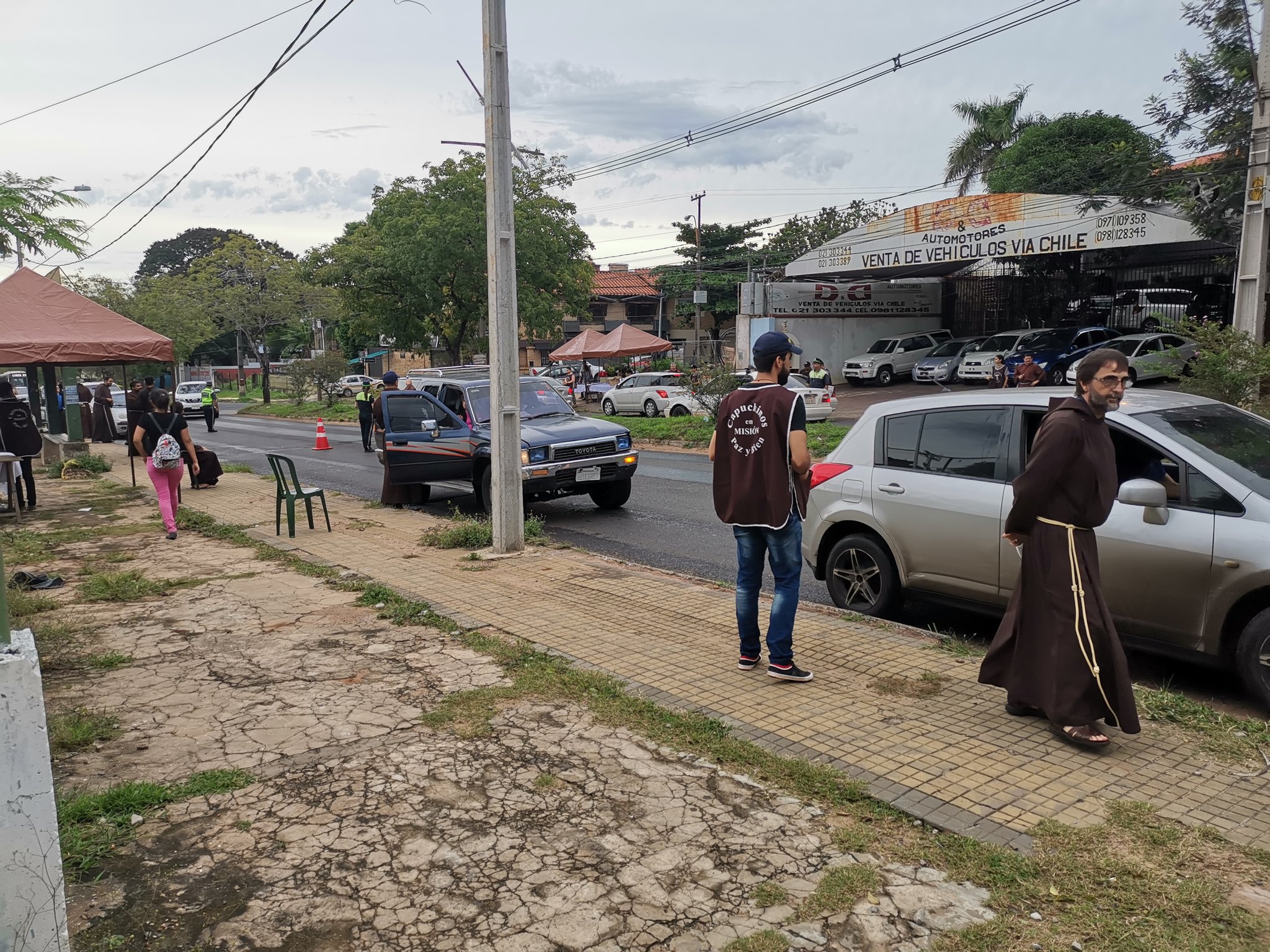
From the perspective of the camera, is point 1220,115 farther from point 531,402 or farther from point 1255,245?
point 531,402

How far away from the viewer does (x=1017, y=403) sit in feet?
20.0

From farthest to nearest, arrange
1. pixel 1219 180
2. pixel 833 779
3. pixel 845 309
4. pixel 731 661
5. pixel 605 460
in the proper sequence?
pixel 845 309, pixel 1219 180, pixel 605 460, pixel 731 661, pixel 833 779

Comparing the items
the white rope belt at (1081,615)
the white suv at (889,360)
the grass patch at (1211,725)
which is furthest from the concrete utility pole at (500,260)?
the white suv at (889,360)

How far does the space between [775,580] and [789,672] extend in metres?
0.53

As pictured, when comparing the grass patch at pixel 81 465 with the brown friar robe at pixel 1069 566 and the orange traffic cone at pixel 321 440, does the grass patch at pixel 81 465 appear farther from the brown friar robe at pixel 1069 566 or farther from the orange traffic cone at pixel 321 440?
the brown friar robe at pixel 1069 566

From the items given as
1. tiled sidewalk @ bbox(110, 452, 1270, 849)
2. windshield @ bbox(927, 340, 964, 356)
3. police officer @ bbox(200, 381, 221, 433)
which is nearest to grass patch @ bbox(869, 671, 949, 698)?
tiled sidewalk @ bbox(110, 452, 1270, 849)

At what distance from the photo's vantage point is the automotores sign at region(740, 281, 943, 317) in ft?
123

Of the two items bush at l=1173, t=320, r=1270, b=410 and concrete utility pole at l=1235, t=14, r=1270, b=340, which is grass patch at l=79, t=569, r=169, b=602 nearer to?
bush at l=1173, t=320, r=1270, b=410

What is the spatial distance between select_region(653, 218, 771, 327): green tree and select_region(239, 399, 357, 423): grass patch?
68.5 ft

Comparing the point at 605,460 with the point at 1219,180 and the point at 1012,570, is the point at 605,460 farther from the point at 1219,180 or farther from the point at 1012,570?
the point at 1219,180

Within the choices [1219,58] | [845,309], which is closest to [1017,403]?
[1219,58]

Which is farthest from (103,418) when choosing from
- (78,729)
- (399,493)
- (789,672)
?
(789,672)

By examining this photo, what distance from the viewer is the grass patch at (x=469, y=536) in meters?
9.89

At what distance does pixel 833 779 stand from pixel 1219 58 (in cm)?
2159
